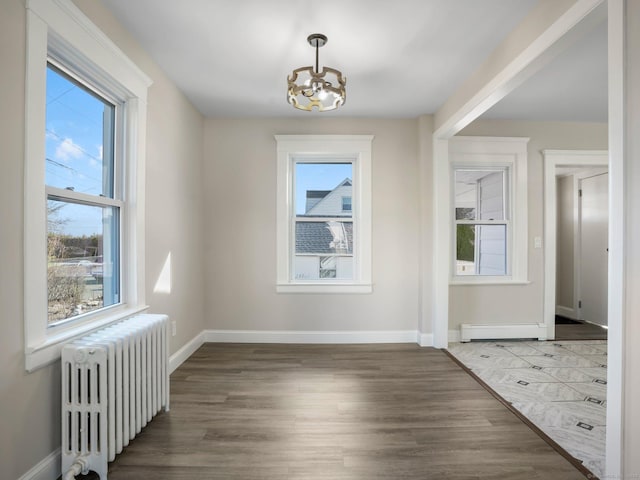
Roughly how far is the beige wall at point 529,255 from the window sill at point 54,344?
358 cm

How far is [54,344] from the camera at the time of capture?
1.79m

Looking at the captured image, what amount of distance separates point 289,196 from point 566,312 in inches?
193

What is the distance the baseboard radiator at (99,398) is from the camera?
1764mm

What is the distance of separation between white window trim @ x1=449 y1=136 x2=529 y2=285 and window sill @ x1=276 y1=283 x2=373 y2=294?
106 cm

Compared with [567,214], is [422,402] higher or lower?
lower

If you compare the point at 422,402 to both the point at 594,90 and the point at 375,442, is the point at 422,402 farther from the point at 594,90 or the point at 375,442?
the point at 594,90

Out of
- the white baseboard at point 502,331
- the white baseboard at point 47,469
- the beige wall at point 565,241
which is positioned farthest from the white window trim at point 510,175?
the white baseboard at point 47,469

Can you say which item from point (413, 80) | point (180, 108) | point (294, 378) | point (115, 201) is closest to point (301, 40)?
point (413, 80)

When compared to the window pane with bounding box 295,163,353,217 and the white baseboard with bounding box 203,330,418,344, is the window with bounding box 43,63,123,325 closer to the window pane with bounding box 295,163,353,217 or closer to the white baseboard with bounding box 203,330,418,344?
the white baseboard with bounding box 203,330,418,344

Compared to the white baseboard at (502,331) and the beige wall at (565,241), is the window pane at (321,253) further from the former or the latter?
the beige wall at (565,241)

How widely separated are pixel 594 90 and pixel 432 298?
2.53m

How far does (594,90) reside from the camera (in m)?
3.39

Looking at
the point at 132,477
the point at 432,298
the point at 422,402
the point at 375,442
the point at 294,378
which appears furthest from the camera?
the point at 432,298

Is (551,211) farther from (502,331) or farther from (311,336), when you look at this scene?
(311,336)
